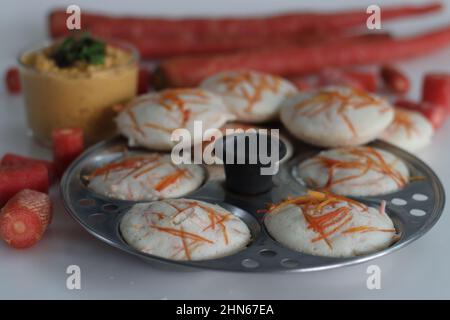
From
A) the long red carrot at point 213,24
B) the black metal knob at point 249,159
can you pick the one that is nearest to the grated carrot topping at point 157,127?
the black metal knob at point 249,159

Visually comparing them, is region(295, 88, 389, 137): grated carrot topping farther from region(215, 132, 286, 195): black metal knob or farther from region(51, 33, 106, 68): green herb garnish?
region(51, 33, 106, 68): green herb garnish

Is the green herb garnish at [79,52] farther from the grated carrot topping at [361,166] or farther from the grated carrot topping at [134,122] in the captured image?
the grated carrot topping at [361,166]

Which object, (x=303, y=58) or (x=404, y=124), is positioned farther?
(x=303, y=58)

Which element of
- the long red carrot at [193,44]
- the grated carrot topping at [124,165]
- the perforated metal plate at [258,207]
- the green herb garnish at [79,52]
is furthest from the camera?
the long red carrot at [193,44]

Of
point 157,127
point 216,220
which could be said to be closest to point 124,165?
point 157,127

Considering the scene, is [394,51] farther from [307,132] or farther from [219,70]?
[307,132]

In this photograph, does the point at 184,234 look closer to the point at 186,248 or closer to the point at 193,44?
the point at 186,248
